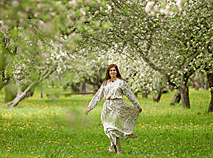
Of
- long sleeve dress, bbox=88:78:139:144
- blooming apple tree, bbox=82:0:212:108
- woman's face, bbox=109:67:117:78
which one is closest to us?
long sleeve dress, bbox=88:78:139:144

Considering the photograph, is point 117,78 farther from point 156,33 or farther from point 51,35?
point 156,33

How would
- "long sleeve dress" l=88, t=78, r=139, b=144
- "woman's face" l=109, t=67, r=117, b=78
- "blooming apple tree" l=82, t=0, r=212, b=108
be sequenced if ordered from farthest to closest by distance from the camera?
1. "blooming apple tree" l=82, t=0, r=212, b=108
2. "woman's face" l=109, t=67, r=117, b=78
3. "long sleeve dress" l=88, t=78, r=139, b=144

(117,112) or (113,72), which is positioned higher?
(113,72)

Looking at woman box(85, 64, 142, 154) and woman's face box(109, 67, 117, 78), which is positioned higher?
woman's face box(109, 67, 117, 78)

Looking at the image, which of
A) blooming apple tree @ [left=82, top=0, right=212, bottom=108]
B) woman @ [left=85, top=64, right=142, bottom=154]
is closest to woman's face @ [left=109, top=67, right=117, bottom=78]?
woman @ [left=85, top=64, right=142, bottom=154]

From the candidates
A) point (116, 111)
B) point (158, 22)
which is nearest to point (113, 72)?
point (116, 111)

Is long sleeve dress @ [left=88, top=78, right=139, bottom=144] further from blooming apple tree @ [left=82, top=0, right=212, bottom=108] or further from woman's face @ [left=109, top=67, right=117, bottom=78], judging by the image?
blooming apple tree @ [left=82, top=0, right=212, bottom=108]

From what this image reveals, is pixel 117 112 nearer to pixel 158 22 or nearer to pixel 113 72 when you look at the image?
pixel 113 72

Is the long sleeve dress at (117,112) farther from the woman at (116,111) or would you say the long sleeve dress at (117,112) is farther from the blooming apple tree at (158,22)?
the blooming apple tree at (158,22)

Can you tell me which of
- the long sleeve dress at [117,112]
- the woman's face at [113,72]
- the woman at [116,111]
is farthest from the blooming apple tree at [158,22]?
the long sleeve dress at [117,112]

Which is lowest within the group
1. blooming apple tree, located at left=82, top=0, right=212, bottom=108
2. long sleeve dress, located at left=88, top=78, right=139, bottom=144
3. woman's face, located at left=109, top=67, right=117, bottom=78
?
long sleeve dress, located at left=88, top=78, right=139, bottom=144

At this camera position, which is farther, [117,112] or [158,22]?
[158,22]

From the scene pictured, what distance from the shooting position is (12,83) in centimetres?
2052

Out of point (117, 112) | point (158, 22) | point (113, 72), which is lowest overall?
point (117, 112)
